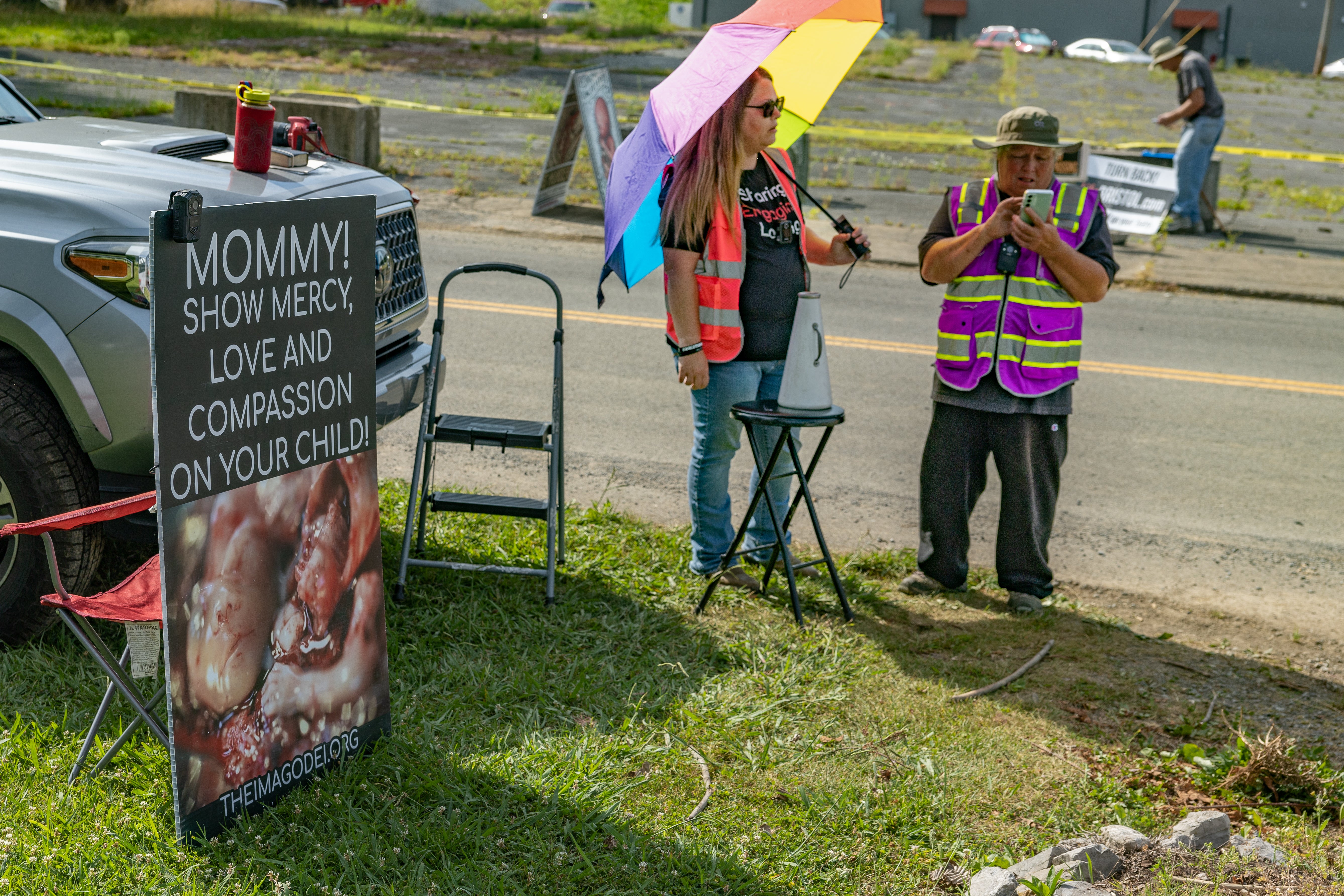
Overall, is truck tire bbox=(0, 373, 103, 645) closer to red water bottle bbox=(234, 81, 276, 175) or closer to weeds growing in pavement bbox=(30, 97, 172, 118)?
red water bottle bbox=(234, 81, 276, 175)

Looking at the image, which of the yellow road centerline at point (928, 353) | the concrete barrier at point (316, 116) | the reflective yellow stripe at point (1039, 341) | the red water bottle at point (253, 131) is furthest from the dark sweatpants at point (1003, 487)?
the concrete barrier at point (316, 116)

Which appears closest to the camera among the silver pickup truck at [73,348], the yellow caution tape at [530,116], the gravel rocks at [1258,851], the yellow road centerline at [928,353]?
the gravel rocks at [1258,851]

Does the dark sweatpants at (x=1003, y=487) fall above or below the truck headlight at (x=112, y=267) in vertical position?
below

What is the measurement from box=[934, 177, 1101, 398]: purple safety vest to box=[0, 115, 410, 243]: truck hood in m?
2.23

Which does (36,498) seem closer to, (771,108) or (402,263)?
(402,263)

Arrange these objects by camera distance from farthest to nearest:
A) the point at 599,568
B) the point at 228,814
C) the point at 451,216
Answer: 1. the point at 451,216
2. the point at 599,568
3. the point at 228,814

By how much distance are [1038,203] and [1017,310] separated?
43cm

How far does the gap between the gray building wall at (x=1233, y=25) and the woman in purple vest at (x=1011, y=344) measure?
174 feet

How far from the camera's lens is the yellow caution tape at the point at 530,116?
21734mm

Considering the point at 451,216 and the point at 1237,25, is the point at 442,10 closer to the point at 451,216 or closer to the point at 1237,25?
the point at 1237,25

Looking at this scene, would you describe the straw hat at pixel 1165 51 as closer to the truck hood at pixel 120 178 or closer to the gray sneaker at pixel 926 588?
the gray sneaker at pixel 926 588

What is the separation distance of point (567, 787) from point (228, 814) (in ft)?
2.90

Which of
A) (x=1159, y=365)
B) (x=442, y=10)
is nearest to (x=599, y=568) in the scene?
(x=1159, y=365)

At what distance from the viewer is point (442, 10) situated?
51.1 metres
